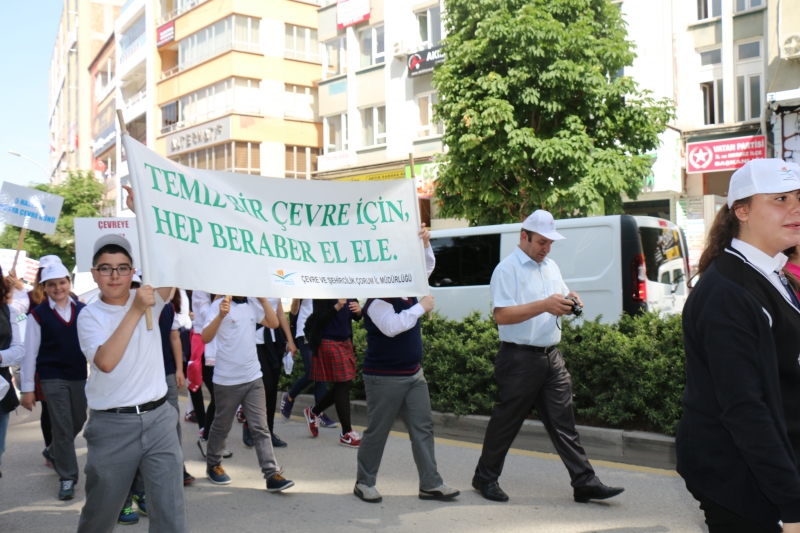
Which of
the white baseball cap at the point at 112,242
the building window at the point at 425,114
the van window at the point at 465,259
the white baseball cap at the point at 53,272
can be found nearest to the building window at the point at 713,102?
the building window at the point at 425,114

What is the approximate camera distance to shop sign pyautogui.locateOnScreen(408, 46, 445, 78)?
25.2 meters

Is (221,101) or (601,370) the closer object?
(601,370)

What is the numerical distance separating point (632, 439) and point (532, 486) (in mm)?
1075

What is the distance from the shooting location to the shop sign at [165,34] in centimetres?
3891

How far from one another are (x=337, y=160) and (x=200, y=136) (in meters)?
9.66

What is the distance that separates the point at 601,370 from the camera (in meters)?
6.95

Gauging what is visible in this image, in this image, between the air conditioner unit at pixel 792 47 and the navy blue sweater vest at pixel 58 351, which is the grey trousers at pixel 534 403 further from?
the air conditioner unit at pixel 792 47

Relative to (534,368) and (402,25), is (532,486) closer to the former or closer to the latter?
(534,368)

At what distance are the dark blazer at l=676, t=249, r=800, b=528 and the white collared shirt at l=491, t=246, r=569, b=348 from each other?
2.74 meters

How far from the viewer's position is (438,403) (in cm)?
780

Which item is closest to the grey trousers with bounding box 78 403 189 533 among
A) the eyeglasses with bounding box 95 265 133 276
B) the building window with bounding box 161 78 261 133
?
the eyeglasses with bounding box 95 265 133 276

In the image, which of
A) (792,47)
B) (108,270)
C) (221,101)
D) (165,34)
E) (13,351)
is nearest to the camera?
(108,270)

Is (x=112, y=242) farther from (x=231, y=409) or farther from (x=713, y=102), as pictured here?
(x=713, y=102)

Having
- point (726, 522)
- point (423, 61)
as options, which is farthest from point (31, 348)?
point (423, 61)
